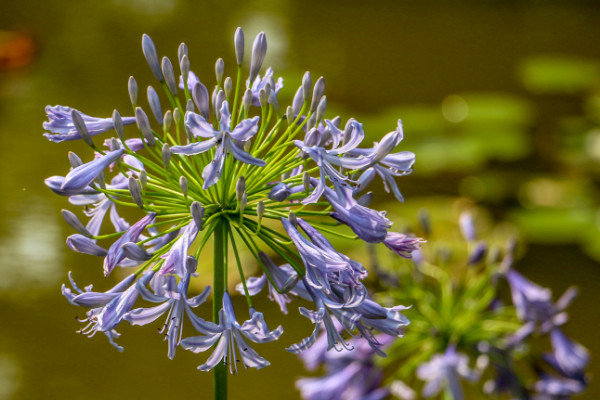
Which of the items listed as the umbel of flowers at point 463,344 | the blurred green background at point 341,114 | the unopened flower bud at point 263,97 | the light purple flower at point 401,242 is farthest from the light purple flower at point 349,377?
the blurred green background at point 341,114

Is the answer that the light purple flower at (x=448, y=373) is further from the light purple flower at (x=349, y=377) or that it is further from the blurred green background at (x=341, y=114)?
the blurred green background at (x=341, y=114)

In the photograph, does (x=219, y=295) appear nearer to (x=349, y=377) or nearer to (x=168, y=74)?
(x=168, y=74)

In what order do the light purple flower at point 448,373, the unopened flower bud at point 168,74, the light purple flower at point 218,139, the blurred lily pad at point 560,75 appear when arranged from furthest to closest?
the blurred lily pad at point 560,75, the light purple flower at point 448,373, the unopened flower bud at point 168,74, the light purple flower at point 218,139

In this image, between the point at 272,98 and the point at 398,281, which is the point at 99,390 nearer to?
the point at 398,281

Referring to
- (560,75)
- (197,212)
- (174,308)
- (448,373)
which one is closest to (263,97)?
(197,212)

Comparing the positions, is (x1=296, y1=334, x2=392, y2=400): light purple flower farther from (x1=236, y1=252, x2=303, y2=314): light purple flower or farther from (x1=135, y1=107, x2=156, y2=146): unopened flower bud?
(x1=135, y1=107, x2=156, y2=146): unopened flower bud

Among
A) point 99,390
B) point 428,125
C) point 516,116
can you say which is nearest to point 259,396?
point 99,390
